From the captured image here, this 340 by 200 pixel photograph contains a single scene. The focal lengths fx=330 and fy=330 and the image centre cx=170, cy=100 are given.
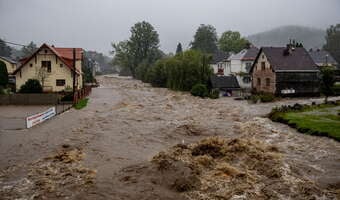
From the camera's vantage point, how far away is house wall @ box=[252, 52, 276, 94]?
4394 cm

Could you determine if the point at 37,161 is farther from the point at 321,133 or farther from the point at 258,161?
the point at 321,133

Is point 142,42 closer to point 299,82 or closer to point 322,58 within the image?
point 322,58

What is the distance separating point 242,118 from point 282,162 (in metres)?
12.7

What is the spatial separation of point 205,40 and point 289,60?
84244 millimetres

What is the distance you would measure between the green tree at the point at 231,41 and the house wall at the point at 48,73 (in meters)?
70.0

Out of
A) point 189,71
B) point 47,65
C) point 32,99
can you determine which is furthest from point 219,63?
point 32,99

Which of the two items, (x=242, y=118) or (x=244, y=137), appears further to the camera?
(x=242, y=118)

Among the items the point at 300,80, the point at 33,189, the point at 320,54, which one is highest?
the point at 320,54

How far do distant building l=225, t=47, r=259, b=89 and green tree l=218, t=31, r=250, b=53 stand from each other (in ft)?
136

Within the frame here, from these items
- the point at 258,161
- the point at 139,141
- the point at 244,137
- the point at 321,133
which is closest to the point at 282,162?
the point at 258,161

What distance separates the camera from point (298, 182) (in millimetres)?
12633

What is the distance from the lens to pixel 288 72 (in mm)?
43656

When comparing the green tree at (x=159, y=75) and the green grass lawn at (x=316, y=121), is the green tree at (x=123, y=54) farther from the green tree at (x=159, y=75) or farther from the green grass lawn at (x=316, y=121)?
the green grass lawn at (x=316, y=121)

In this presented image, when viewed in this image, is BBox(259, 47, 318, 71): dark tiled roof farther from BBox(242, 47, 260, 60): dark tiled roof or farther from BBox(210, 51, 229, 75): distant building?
BBox(210, 51, 229, 75): distant building
